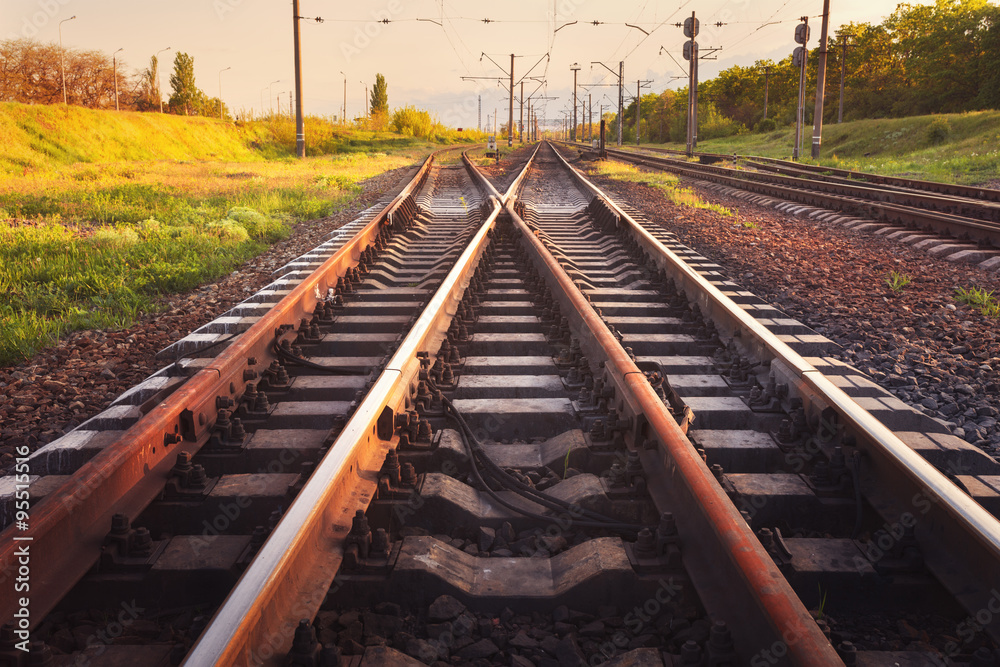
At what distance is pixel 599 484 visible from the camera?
261cm

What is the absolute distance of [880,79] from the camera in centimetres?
5931

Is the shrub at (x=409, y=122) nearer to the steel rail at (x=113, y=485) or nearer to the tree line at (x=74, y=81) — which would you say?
the tree line at (x=74, y=81)

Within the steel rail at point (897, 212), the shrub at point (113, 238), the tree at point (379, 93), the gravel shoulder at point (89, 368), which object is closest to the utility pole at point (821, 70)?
the steel rail at point (897, 212)

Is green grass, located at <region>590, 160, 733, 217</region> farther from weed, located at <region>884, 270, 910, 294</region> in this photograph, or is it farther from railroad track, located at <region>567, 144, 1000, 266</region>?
weed, located at <region>884, 270, 910, 294</region>

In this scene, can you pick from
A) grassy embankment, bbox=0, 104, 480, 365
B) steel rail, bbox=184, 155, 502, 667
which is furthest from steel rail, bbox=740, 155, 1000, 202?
steel rail, bbox=184, 155, 502, 667

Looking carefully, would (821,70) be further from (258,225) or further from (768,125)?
(768,125)

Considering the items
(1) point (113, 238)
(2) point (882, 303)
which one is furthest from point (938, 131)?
(1) point (113, 238)

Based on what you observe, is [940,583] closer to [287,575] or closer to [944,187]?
[287,575]

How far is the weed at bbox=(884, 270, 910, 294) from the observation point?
6.42 metres

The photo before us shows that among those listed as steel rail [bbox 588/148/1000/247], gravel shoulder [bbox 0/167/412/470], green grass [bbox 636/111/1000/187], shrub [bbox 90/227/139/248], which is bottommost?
gravel shoulder [bbox 0/167/412/470]

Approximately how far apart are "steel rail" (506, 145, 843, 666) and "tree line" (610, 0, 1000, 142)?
48712 millimetres

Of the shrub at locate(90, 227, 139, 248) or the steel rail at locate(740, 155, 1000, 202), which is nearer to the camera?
the shrub at locate(90, 227, 139, 248)

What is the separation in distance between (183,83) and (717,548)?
225 feet

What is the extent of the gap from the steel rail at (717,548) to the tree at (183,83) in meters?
65.4
